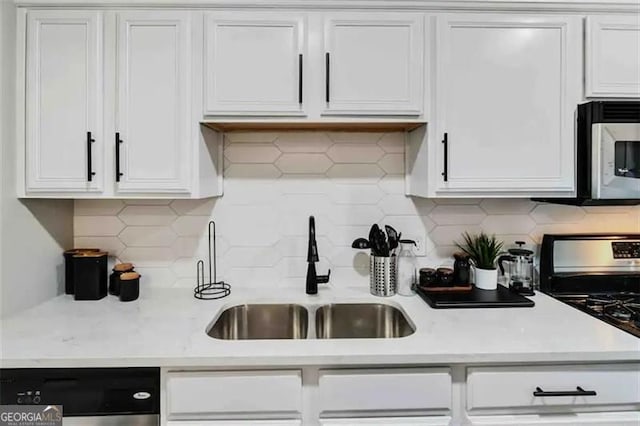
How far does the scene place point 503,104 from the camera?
5.11ft

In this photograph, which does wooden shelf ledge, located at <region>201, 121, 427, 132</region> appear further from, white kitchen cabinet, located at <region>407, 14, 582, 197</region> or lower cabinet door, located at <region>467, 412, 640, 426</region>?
lower cabinet door, located at <region>467, 412, 640, 426</region>

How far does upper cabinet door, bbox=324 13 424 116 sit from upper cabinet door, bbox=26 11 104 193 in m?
0.92

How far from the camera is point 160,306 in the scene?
1610mm

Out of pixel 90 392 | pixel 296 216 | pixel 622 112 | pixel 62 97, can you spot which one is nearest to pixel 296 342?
pixel 90 392

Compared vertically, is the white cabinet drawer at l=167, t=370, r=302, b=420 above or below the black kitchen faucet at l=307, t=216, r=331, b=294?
below

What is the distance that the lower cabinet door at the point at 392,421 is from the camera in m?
1.20

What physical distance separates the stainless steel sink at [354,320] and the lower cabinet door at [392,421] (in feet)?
1.55

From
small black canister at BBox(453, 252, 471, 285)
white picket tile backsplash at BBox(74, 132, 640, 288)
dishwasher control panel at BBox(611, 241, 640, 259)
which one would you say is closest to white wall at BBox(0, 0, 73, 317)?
white picket tile backsplash at BBox(74, 132, 640, 288)

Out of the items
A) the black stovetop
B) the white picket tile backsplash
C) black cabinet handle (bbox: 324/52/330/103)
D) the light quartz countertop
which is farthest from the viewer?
the white picket tile backsplash

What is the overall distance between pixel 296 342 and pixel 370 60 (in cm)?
108

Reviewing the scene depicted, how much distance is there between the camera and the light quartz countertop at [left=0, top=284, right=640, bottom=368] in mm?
1159

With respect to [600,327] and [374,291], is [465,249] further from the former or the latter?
[600,327]

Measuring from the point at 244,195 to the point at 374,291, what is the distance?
29.8 inches

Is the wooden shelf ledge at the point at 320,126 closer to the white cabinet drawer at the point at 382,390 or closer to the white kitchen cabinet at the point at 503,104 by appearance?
the white kitchen cabinet at the point at 503,104
